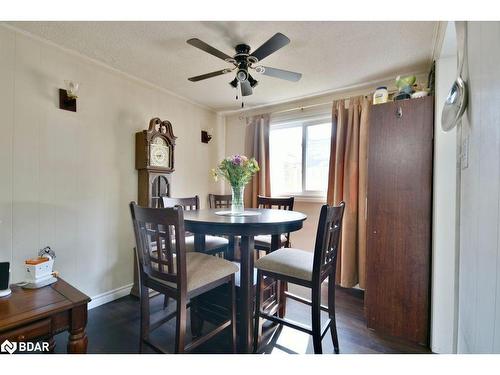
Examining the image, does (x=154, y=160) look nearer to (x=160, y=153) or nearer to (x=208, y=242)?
(x=160, y=153)

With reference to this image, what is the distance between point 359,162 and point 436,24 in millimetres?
1232

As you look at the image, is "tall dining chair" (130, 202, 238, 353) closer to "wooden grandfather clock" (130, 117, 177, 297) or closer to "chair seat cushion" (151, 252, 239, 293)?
"chair seat cushion" (151, 252, 239, 293)

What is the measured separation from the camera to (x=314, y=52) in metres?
2.01

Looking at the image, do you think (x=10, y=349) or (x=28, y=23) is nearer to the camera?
(x=10, y=349)

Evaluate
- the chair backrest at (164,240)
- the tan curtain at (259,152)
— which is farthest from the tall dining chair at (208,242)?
the tan curtain at (259,152)

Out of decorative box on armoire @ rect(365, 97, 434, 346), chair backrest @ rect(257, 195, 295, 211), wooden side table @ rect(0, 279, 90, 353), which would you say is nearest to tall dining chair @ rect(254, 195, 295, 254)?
chair backrest @ rect(257, 195, 295, 211)

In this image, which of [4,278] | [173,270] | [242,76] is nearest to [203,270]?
[173,270]

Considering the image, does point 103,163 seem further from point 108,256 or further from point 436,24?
point 436,24

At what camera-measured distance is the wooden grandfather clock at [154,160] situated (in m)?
2.47

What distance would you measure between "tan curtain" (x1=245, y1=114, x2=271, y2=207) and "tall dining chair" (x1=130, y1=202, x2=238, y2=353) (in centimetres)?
177

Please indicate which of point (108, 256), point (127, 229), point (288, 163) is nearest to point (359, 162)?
point (288, 163)

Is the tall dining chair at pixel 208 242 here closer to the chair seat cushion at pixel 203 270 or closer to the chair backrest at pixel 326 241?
the chair seat cushion at pixel 203 270

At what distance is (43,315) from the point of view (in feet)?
3.66

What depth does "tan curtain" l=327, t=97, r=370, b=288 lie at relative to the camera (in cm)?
251
